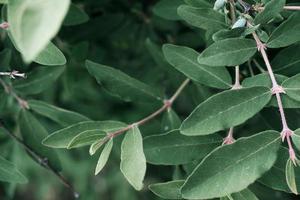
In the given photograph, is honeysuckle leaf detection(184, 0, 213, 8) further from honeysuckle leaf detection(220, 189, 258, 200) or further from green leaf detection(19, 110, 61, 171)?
green leaf detection(19, 110, 61, 171)

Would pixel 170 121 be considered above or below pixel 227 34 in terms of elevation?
below

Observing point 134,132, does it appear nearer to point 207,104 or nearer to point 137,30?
point 207,104

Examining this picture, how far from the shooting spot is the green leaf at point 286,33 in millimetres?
1278

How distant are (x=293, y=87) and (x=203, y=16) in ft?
0.76

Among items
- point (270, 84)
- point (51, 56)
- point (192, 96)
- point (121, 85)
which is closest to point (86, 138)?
point (51, 56)

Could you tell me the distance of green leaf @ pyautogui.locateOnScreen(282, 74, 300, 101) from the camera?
1226 mm

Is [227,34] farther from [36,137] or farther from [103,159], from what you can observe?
[36,137]

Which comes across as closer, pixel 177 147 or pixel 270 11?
pixel 270 11

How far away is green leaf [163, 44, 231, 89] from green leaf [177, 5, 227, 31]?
98 mm

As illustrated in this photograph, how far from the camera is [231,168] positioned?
3.77 ft

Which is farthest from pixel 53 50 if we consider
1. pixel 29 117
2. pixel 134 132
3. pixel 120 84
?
pixel 29 117

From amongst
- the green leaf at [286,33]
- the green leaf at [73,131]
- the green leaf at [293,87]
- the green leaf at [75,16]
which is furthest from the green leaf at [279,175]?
the green leaf at [75,16]

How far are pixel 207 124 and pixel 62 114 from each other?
1.63ft

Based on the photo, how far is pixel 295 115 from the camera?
149 centimetres
